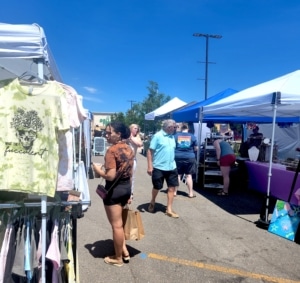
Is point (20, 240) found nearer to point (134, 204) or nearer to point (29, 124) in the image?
point (29, 124)

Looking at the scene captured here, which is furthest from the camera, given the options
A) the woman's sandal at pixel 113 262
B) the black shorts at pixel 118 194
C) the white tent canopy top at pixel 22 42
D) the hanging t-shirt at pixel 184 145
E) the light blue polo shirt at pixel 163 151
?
the hanging t-shirt at pixel 184 145

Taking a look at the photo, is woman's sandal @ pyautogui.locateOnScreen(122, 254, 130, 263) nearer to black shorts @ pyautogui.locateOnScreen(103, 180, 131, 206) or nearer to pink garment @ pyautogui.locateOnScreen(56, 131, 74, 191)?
black shorts @ pyautogui.locateOnScreen(103, 180, 131, 206)

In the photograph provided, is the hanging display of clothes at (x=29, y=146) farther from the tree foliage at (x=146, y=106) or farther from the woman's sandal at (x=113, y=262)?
the tree foliage at (x=146, y=106)

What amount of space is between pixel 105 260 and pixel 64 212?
1366mm

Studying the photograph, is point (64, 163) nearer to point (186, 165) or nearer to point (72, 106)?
point (72, 106)

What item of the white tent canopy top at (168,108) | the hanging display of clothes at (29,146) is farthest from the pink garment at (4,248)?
the white tent canopy top at (168,108)

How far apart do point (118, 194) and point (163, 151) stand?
206 centimetres

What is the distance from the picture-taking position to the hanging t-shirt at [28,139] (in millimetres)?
2123

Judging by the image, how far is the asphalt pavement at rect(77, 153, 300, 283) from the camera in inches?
131

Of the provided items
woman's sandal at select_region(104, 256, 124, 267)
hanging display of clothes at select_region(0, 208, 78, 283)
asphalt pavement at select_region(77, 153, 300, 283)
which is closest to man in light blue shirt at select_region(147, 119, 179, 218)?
asphalt pavement at select_region(77, 153, 300, 283)

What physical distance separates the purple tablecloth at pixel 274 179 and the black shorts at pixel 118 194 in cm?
402

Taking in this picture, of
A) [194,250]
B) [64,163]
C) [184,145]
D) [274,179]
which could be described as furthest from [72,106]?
[274,179]

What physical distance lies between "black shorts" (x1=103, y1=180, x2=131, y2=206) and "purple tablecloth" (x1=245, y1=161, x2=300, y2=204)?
4021 mm

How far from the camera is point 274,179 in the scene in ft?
22.2
